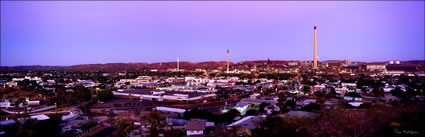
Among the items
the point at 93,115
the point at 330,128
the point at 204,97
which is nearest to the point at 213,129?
the point at 330,128

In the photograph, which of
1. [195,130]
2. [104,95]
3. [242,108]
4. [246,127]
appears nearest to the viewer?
[246,127]

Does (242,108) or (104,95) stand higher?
(104,95)

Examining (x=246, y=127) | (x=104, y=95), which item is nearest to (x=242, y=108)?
(x=246, y=127)

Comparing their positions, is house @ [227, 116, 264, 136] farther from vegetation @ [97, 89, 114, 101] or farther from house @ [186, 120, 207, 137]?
vegetation @ [97, 89, 114, 101]

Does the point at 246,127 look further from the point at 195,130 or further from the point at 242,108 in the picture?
the point at 242,108

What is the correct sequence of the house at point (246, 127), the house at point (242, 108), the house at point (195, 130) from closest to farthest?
the house at point (246, 127) → the house at point (195, 130) → the house at point (242, 108)

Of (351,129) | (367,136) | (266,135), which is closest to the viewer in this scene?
(266,135)

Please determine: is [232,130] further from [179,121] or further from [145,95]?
[145,95]

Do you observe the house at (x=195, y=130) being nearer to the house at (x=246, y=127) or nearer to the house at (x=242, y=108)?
the house at (x=246, y=127)

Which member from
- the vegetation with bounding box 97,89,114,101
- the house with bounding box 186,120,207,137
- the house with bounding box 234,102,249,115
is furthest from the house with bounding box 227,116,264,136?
the vegetation with bounding box 97,89,114,101

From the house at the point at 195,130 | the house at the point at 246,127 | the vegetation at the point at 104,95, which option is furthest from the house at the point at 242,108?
the vegetation at the point at 104,95

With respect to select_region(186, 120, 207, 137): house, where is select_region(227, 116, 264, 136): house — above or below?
above
